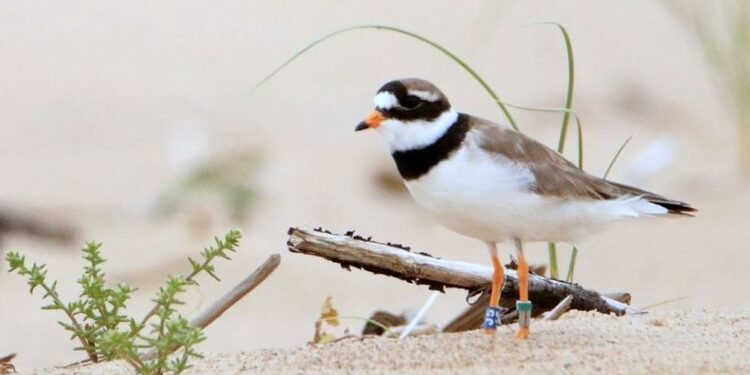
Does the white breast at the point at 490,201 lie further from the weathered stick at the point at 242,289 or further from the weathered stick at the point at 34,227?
the weathered stick at the point at 34,227

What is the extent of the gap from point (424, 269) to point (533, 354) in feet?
1.69

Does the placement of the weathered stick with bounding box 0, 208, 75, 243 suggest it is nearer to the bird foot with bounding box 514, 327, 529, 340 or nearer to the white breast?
the white breast

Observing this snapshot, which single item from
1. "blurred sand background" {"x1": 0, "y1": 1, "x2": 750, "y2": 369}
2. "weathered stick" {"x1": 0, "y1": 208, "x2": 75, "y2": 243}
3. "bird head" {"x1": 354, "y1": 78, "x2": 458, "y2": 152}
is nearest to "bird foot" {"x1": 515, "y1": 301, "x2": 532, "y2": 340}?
"bird head" {"x1": 354, "y1": 78, "x2": 458, "y2": 152}

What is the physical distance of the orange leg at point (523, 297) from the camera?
127 inches

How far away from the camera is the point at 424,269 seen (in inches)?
139

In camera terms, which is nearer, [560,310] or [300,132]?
[560,310]

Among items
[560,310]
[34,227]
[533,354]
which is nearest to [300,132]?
[34,227]

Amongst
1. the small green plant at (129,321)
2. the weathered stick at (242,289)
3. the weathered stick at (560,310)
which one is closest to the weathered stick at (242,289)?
the weathered stick at (242,289)

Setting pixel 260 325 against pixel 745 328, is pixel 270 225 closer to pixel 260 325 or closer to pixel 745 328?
pixel 260 325

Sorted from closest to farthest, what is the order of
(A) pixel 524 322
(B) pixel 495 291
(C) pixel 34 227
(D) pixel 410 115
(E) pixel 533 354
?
1. (E) pixel 533 354
2. (A) pixel 524 322
3. (D) pixel 410 115
4. (B) pixel 495 291
5. (C) pixel 34 227

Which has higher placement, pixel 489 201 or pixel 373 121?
pixel 373 121

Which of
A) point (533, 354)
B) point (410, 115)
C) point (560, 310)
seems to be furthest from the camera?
point (560, 310)

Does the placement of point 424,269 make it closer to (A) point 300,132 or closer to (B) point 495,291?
(B) point 495,291

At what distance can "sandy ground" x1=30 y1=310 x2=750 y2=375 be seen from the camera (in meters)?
2.96
